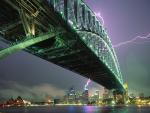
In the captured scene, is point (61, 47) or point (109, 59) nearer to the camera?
point (61, 47)

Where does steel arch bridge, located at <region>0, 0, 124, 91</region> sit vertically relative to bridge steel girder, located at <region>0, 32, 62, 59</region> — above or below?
above

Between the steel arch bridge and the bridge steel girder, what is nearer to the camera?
the bridge steel girder

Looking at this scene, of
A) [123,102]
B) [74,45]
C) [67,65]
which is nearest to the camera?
[74,45]

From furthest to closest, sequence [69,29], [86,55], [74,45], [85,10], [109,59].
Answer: [109,59] → [86,55] → [85,10] → [74,45] → [69,29]

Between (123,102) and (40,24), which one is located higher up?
(40,24)

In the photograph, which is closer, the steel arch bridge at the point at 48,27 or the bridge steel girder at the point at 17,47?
the bridge steel girder at the point at 17,47

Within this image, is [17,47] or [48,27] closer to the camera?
[17,47]

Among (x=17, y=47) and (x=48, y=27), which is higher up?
(x=48, y=27)

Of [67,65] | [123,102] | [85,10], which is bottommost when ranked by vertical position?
[123,102]

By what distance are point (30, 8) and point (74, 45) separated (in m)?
12.9

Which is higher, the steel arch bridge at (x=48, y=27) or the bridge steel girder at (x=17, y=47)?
the steel arch bridge at (x=48, y=27)

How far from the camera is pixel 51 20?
26.3m

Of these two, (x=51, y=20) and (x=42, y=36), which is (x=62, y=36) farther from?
(x=42, y=36)

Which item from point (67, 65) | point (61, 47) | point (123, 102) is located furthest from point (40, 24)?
point (123, 102)
